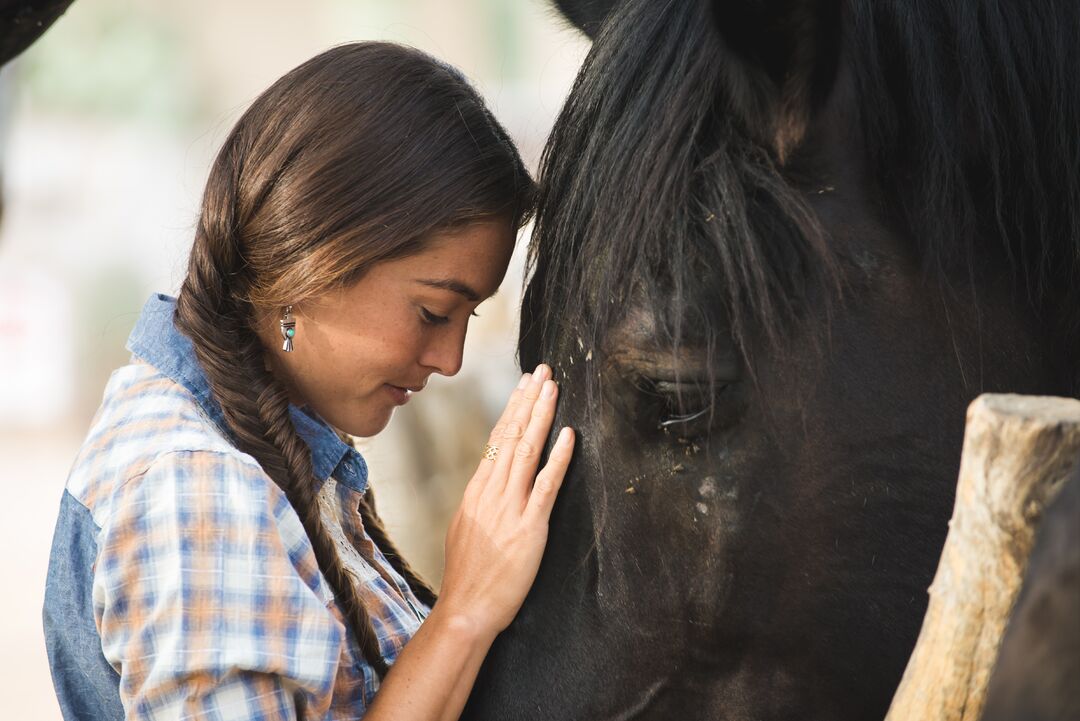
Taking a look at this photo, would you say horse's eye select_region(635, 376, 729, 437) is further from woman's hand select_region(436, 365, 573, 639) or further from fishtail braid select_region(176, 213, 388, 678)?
fishtail braid select_region(176, 213, 388, 678)

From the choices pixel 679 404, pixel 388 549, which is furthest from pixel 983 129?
pixel 388 549

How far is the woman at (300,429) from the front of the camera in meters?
1.46

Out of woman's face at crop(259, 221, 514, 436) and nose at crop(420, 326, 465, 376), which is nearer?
woman's face at crop(259, 221, 514, 436)

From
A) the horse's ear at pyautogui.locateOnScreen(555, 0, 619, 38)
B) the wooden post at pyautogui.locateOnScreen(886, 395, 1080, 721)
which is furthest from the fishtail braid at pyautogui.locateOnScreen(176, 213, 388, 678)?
the wooden post at pyautogui.locateOnScreen(886, 395, 1080, 721)

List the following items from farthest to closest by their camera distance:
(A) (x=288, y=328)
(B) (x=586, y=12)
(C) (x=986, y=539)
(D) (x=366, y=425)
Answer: (B) (x=586, y=12) → (D) (x=366, y=425) → (A) (x=288, y=328) → (C) (x=986, y=539)

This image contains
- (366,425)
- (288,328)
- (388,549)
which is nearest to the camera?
(288,328)

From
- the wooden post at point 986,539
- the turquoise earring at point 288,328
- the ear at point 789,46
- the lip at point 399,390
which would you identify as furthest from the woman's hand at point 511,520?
the wooden post at point 986,539

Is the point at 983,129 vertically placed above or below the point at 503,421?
above

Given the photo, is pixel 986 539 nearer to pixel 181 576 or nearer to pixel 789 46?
pixel 789 46

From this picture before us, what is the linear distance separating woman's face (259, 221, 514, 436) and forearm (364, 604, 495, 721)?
0.40 metres

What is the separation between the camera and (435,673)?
1636mm

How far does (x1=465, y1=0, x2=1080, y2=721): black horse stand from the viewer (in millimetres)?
1477

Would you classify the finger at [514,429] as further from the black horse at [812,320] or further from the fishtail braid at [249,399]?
the fishtail braid at [249,399]

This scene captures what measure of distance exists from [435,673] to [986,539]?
3.17ft
